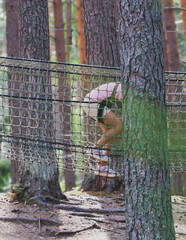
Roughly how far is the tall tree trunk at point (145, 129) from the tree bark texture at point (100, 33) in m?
2.11

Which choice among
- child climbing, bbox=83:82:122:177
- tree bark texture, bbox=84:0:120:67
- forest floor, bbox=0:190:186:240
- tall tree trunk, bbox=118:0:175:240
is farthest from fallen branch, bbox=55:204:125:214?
tree bark texture, bbox=84:0:120:67

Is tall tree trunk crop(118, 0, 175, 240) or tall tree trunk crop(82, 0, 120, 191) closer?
tall tree trunk crop(118, 0, 175, 240)

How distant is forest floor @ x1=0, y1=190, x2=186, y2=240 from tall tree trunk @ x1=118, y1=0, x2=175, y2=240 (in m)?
0.89

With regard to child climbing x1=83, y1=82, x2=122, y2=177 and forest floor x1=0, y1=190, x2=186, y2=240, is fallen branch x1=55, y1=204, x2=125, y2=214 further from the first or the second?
child climbing x1=83, y1=82, x2=122, y2=177

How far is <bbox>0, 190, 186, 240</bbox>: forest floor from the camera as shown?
113 inches

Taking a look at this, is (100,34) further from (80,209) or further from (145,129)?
(145,129)

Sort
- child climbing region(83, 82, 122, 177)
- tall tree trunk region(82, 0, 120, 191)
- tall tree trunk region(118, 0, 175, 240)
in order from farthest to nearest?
tall tree trunk region(82, 0, 120, 191)
child climbing region(83, 82, 122, 177)
tall tree trunk region(118, 0, 175, 240)

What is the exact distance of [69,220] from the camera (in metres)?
3.12

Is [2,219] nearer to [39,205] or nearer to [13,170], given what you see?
[39,205]

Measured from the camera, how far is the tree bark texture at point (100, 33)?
4223mm

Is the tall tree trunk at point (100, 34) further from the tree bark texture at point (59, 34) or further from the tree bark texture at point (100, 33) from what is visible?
the tree bark texture at point (59, 34)

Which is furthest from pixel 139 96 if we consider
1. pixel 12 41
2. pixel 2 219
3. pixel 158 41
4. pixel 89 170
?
pixel 12 41

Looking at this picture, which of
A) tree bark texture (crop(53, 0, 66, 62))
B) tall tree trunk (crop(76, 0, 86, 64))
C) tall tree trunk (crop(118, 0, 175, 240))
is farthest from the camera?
tall tree trunk (crop(76, 0, 86, 64))

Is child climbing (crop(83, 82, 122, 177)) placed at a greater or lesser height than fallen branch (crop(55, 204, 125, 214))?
greater
